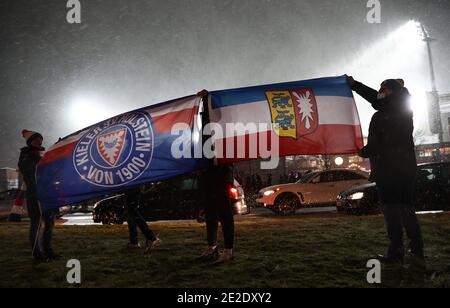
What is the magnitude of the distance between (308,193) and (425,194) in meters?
3.97

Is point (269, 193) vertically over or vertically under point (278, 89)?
under

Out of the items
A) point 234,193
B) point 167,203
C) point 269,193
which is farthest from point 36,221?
point 269,193

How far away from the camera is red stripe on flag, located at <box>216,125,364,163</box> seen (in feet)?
16.2

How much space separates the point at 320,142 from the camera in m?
5.02

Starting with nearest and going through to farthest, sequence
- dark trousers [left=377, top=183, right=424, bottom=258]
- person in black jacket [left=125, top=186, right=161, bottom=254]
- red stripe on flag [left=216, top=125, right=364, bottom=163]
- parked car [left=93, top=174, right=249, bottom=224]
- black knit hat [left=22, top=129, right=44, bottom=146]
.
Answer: dark trousers [left=377, top=183, right=424, bottom=258], red stripe on flag [left=216, top=125, right=364, bottom=163], black knit hat [left=22, top=129, right=44, bottom=146], person in black jacket [left=125, top=186, right=161, bottom=254], parked car [left=93, top=174, right=249, bottom=224]

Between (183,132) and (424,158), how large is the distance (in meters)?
56.9

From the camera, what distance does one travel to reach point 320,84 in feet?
17.1

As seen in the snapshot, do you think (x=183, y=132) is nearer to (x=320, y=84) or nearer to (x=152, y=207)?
(x=320, y=84)

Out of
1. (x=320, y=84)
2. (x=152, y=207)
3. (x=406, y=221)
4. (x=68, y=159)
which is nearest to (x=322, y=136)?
(x=320, y=84)

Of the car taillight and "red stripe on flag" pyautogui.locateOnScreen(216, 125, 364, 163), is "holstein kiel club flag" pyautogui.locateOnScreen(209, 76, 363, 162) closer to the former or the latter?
"red stripe on flag" pyautogui.locateOnScreen(216, 125, 364, 163)

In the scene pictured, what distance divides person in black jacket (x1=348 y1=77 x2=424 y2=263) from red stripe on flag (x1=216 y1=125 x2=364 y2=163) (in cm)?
58

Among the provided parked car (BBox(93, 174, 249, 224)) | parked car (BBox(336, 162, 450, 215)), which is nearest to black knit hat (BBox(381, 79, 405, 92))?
parked car (BBox(336, 162, 450, 215))

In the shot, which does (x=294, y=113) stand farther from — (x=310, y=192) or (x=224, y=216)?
(x=310, y=192)

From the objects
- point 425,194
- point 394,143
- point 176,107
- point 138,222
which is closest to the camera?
point 394,143
